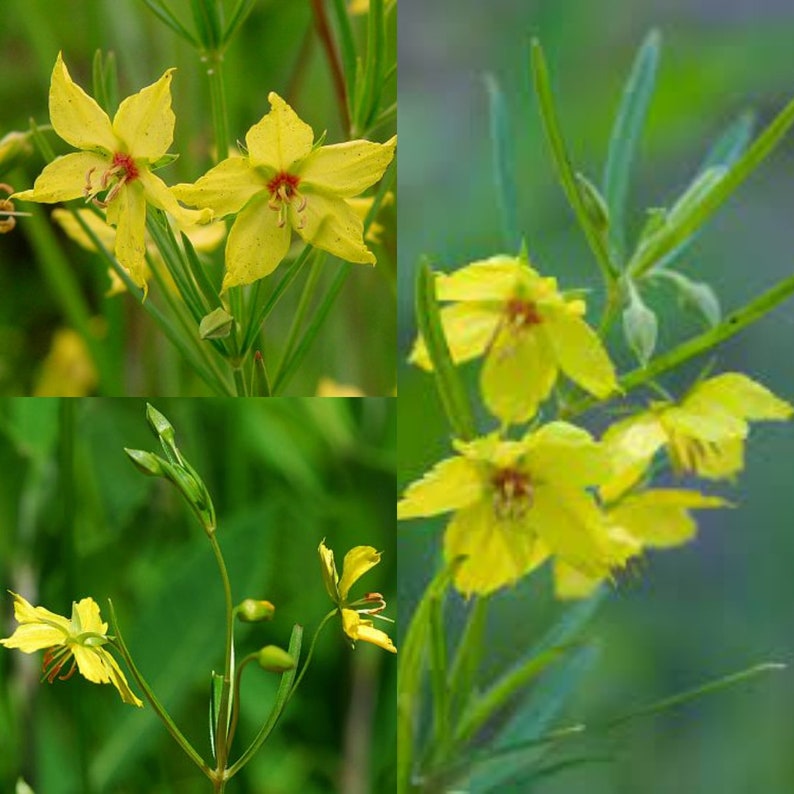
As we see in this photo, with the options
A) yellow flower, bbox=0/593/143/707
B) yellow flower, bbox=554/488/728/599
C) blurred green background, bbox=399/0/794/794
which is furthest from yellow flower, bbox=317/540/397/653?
blurred green background, bbox=399/0/794/794

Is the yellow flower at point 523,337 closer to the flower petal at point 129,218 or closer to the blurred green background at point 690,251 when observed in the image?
the flower petal at point 129,218

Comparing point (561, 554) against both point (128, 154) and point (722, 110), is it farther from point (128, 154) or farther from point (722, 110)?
point (722, 110)

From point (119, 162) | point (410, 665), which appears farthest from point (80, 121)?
point (410, 665)

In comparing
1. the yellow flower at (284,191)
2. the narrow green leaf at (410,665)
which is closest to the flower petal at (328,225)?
the yellow flower at (284,191)

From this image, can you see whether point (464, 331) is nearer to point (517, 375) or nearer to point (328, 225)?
point (517, 375)

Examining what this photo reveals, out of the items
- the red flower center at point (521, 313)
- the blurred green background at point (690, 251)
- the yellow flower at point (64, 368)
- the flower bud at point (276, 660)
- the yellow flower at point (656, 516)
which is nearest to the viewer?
the flower bud at point (276, 660)

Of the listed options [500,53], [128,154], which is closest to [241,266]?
[128,154]

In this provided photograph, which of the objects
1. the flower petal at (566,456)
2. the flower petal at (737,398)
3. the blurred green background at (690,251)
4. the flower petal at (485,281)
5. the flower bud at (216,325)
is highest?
the flower bud at (216,325)
